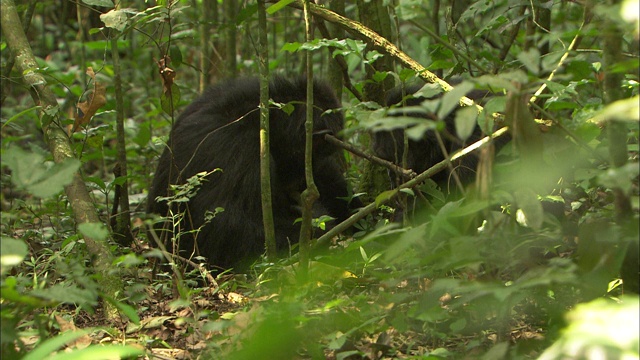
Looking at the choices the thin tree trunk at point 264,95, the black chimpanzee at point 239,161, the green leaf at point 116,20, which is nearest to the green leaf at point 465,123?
the thin tree trunk at point 264,95

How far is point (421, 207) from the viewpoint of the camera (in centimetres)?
486

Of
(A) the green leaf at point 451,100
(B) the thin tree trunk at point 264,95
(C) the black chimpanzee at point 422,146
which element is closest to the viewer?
(A) the green leaf at point 451,100

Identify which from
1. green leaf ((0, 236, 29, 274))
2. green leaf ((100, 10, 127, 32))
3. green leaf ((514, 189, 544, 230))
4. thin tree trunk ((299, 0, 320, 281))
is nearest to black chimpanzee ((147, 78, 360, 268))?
green leaf ((100, 10, 127, 32))

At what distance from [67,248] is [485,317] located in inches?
88.2

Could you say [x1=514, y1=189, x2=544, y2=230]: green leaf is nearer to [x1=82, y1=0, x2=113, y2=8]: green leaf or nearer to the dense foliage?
the dense foliage

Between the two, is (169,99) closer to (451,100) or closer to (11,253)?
(11,253)

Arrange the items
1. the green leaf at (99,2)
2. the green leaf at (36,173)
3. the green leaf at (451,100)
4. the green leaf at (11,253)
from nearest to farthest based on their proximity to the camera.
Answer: the green leaf at (451,100)
the green leaf at (11,253)
the green leaf at (36,173)
the green leaf at (99,2)

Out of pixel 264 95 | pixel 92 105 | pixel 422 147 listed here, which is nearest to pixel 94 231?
pixel 264 95

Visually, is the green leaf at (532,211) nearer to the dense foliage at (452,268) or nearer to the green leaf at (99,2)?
the dense foliage at (452,268)

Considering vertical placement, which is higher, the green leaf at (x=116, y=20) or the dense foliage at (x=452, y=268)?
the green leaf at (x=116, y=20)

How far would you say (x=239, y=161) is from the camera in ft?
16.2

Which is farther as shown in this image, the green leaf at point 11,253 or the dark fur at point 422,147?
the dark fur at point 422,147

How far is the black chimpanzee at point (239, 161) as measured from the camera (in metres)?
4.91

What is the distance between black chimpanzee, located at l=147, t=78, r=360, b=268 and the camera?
16.1 ft
